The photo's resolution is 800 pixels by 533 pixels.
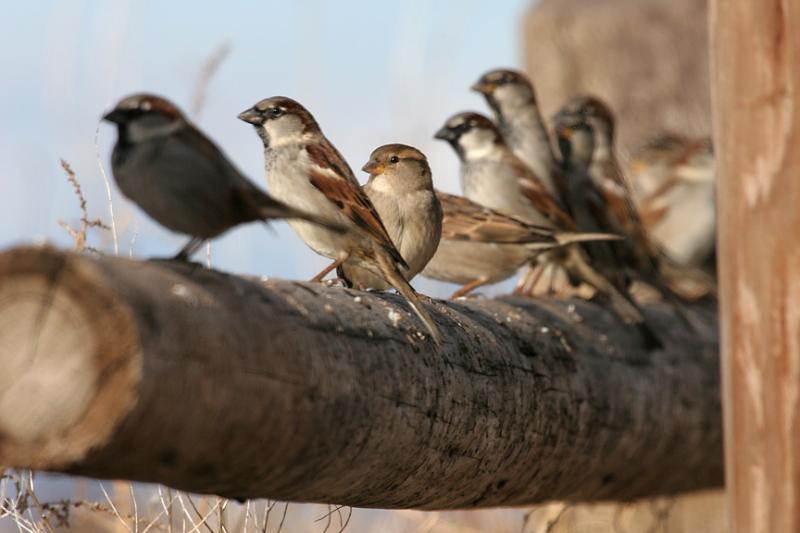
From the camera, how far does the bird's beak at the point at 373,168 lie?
4266mm

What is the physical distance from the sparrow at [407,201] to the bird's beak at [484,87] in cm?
209

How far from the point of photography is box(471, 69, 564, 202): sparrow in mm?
6176

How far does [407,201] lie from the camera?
13.9ft

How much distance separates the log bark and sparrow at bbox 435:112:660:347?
1.43m

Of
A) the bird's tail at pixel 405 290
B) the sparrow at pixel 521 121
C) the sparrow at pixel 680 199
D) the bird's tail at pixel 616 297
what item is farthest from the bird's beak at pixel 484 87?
the bird's tail at pixel 405 290

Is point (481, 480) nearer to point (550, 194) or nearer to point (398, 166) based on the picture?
point (398, 166)

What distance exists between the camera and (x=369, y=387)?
2.69m

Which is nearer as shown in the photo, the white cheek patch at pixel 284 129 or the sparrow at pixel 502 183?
the white cheek patch at pixel 284 129

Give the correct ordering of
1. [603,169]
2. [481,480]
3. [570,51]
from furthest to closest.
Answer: [570,51] < [603,169] < [481,480]

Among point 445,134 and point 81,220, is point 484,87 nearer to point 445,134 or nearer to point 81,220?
point 445,134

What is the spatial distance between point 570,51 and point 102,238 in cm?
330

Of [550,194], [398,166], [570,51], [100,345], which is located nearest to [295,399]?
[100,345]

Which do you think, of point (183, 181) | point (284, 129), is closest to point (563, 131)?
point (284, 129)

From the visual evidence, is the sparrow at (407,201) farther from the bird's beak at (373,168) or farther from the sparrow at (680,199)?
the sparrow at (680,199)
